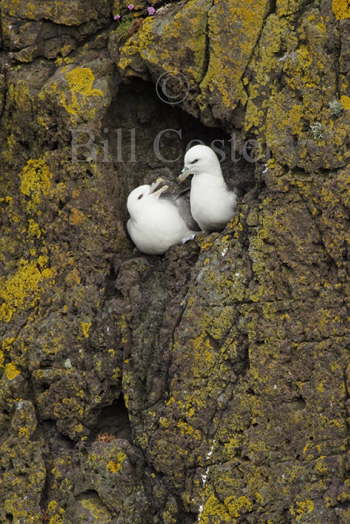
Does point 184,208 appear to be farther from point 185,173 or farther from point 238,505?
point 238,505

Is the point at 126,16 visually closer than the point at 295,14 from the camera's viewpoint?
No

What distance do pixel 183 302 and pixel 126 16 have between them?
9.53ft

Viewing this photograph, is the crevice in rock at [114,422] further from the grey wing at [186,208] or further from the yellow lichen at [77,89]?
the yellow lichen at [77,89]

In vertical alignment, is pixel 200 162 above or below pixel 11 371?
above

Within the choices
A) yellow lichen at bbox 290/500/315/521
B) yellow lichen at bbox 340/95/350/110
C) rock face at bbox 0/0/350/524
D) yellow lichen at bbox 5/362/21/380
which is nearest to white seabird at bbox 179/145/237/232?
rock face at bbox 0/0/350/524

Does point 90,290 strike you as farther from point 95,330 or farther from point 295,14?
point 295,14

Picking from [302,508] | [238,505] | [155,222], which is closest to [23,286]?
[155,222]

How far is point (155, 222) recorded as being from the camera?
32.8 feet

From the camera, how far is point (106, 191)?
10.2m

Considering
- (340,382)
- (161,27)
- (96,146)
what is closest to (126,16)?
(161,27)

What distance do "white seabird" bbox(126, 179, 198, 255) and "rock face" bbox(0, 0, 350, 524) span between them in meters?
0.15

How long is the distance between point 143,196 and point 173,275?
825mm

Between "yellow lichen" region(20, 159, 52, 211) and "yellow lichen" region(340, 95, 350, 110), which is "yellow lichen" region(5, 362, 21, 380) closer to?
"yellow lichen" region(20, 159, 52, 211)

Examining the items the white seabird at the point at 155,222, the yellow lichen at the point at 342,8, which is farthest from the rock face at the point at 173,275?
the white seabird at the point at 155,222
